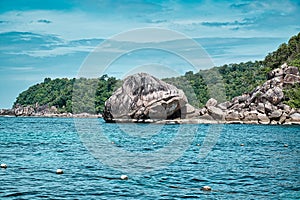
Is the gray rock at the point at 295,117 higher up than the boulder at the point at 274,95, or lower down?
lower down

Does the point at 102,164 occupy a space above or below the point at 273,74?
below

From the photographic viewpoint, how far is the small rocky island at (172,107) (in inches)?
3812

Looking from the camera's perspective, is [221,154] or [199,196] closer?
[199,196]

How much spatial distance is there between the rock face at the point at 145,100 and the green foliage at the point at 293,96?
25.3m

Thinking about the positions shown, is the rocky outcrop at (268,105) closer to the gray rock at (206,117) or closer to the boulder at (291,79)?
the boulder at (291,79)

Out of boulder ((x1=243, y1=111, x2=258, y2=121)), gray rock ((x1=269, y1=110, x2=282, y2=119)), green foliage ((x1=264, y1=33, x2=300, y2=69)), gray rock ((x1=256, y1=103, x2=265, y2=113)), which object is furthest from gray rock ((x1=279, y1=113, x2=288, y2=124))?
green foliage ((x1=264, y1=33, x2=300, y2=69))

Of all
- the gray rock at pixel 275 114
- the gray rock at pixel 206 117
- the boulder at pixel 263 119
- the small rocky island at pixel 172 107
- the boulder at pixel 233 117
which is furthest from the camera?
the gray rock at pixel 206 117

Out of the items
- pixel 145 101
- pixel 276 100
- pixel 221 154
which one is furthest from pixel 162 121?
pixel 221 154

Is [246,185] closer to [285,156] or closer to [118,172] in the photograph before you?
[118,172]

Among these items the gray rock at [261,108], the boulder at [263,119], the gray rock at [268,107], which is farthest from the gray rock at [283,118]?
the gray rock at [261,108]

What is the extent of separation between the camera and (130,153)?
37438 millimetres

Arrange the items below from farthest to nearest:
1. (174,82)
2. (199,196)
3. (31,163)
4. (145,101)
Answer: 1. (174,82)
2. (145,101)
3. (31,163)
4. (199,196)

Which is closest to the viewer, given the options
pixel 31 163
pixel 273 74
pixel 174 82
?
pixel 31 163

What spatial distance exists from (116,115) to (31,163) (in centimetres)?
7230
